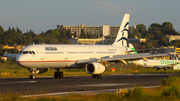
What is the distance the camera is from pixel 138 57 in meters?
40.8

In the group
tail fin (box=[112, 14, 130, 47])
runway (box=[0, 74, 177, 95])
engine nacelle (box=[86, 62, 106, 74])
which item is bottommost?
runway (box=[0, 74, 177, 95])

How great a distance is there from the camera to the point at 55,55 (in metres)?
38.9

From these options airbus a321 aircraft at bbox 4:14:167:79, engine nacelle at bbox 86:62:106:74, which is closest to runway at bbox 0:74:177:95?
airbus a321 aircraft at bbox 4:14:167:79

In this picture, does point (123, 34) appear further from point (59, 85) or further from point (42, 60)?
point (59, 85)

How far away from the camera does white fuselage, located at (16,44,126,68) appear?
1444 inches

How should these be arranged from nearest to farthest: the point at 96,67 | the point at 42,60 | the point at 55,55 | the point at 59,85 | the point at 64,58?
the point at 59,85 → the point at 42,60 → the point at 96,67 → the point at 55,55 → the point at 64,58

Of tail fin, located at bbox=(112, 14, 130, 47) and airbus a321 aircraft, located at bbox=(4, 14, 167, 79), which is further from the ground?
tail fin, located at bbox=(112, 14, 130, 47)

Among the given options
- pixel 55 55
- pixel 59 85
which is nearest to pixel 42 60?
pixel 55 55

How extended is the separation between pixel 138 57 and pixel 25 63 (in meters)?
14.5

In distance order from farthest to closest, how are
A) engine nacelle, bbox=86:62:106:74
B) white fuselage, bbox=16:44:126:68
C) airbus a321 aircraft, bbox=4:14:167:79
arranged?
engine nacelle, bbox=86:62:106:74
airbus a321 aircraft, bbox=4:14:167:79
white fuselage, bbox=16:44:126:68

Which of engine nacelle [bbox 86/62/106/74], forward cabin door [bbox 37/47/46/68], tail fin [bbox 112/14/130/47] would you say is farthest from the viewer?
tail fin [bbox 112/14/130/47]

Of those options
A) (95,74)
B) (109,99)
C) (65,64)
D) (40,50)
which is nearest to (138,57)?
(95,74)

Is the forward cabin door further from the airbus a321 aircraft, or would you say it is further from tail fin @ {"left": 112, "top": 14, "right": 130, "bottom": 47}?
Result: tail fin @ {"left": 112, "top": 14, "right": 130, "bottom": 47}

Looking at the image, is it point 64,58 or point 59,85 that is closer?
point 59,85
